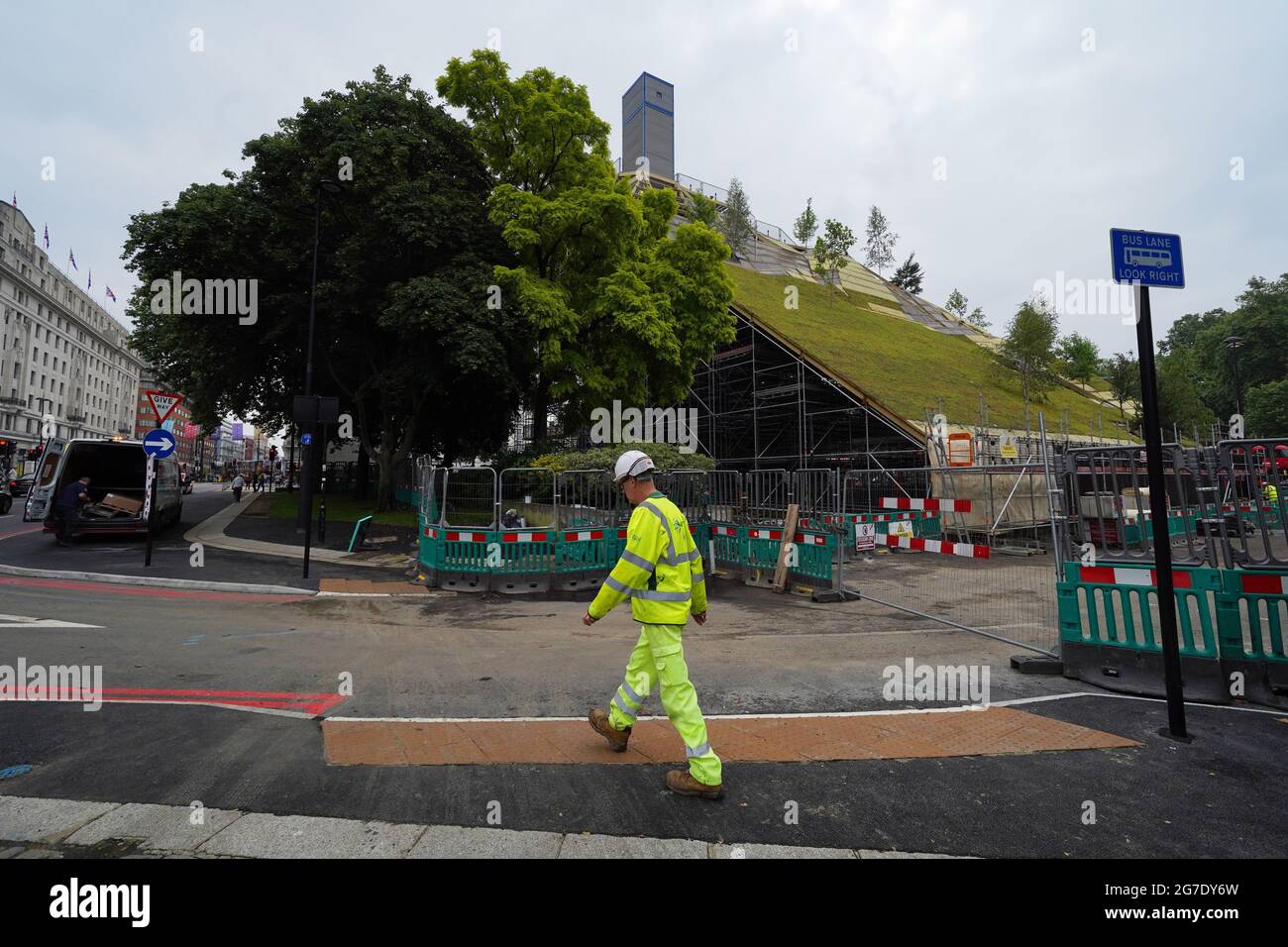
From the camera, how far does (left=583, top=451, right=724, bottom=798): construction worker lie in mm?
3252

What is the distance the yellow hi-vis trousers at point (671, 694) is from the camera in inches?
127

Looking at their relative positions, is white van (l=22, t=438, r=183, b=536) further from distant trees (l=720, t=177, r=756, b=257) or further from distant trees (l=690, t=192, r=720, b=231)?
distant trees (l=720, t=177, r=756, b=257)

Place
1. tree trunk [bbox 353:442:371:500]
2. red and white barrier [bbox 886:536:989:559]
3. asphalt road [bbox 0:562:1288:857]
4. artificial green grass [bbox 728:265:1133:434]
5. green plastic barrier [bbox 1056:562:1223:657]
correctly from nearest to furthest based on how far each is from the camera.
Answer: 1. asphalt road [bbox 0:562:1288:857]
2. green plastic barrier [bbox 1056:562:1223:657]
3. red and white barrier [bbox 886:536:989:559]
4. artificial green grass [bbox 728:265:1133:434]
5. tree trunk [bbox 353:442:371:500]

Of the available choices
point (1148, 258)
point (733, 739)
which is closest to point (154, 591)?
point (733, 739)

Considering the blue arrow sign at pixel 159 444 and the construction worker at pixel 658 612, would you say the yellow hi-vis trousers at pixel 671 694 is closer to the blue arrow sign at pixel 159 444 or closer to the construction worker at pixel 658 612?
the construction worker at pixel 658 612

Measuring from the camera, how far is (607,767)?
11.9ft

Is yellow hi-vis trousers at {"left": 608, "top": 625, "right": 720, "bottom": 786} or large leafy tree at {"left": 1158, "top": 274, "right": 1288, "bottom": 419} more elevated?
large leafy tree at {"left": 1158, "top": 274, "right": 1288, "bottom": 419}

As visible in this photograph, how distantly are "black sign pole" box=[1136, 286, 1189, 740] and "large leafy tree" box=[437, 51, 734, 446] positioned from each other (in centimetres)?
1656

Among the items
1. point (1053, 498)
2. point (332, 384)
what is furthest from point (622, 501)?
point (332, 384)

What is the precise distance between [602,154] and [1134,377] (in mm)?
37746

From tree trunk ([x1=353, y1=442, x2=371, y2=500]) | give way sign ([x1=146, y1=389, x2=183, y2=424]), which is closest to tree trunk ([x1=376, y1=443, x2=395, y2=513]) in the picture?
tree trunk ([x1=353, y1=442, x2=371, y2=500])

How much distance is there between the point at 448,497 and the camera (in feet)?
36.1

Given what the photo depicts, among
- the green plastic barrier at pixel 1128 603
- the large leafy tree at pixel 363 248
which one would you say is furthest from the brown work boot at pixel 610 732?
the large leafy tree at pixel 363 248

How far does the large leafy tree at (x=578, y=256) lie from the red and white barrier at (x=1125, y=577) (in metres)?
16.3
